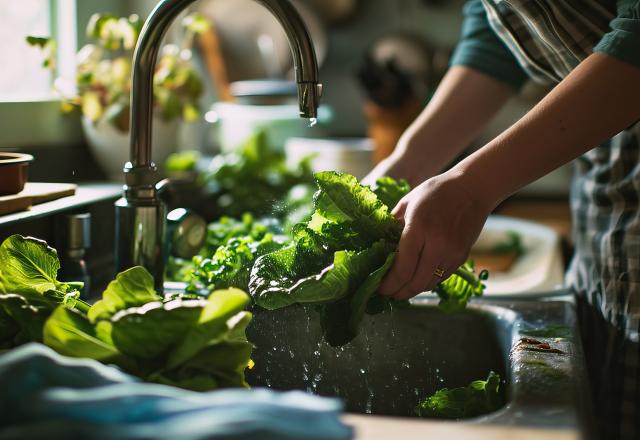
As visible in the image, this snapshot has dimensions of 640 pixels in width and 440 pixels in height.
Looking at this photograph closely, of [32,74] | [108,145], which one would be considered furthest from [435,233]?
[32,74]

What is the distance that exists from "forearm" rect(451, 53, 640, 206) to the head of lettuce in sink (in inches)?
4.2

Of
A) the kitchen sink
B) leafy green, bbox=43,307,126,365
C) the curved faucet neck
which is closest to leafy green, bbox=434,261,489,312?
the kitchen sink

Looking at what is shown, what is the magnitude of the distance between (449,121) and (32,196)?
2.10 ft

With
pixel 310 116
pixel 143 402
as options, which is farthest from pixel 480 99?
pixel 143 402

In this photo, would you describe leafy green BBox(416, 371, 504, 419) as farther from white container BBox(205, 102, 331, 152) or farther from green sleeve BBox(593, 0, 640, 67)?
white container BBox(205, 102, 331, 152)

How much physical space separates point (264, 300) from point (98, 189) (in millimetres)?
622

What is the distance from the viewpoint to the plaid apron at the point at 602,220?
1.10 meters

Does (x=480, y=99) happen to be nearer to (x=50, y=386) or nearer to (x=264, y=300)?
(x=264, y=300)

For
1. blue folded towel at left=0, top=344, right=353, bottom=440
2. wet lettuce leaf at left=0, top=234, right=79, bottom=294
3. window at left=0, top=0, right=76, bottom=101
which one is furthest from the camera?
window at left=0, top=0, right=76, bottom=101

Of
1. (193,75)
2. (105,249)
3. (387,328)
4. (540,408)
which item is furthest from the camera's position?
(193,75)

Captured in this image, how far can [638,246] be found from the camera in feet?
3.93

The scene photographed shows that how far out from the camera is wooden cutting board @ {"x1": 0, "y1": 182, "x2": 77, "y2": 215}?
38.7 inches

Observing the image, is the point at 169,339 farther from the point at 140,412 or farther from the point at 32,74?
the point at 32,74

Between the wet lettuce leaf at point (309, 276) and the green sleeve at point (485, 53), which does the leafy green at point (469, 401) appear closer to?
the wet lettuce leaf at point (309, 276)
